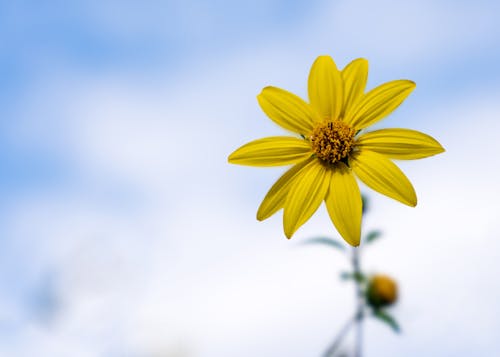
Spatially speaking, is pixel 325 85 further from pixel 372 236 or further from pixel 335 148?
pixel 372 236

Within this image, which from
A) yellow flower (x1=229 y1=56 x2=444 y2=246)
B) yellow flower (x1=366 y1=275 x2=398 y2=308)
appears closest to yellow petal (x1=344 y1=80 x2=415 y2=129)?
yellow flower (x1=229 y1=56 x2=444 y2=246)

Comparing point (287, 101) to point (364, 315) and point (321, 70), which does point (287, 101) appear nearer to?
point (321, 70)

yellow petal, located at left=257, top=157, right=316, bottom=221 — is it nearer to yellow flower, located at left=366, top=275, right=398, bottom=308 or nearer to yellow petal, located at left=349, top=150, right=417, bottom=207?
yellow petal, located at left=349, top=150, right=417, bottom=207

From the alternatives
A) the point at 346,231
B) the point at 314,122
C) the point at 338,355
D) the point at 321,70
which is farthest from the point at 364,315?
the point at 321,70

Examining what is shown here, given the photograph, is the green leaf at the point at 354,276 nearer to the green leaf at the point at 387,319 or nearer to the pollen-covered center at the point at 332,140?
the green leaf at the point at 387,319

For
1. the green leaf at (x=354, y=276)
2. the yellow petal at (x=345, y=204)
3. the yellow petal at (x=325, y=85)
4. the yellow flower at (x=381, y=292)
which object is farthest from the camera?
the yellow flower at (x=381, y=292)

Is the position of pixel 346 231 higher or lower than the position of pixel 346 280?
higher

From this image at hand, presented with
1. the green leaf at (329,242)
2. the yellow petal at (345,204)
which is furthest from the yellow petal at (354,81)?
the green leaf at (329,242)
